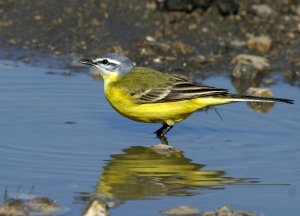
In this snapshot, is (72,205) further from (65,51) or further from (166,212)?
(65,51)

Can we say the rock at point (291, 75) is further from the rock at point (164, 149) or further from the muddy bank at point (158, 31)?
the rock at point (164, 149)

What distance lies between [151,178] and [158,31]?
650 centimetres

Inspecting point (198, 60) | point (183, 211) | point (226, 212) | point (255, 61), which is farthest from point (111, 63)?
point (226, 212)

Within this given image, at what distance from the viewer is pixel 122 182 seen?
9.91 m

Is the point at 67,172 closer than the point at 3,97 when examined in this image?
Yes

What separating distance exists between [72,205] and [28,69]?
20.7 feet

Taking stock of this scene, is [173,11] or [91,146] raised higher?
[173,11]

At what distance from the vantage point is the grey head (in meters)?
12.7

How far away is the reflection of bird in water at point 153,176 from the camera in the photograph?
9531mm

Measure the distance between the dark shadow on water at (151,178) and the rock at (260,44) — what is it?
16.3 ft

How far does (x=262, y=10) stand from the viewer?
16.6m

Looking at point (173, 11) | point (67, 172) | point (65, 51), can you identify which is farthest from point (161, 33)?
point (67, 172)

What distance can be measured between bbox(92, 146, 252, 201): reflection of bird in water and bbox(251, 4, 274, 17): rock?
580 centimetres

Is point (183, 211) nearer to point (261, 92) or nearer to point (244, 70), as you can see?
point (261, 92)
